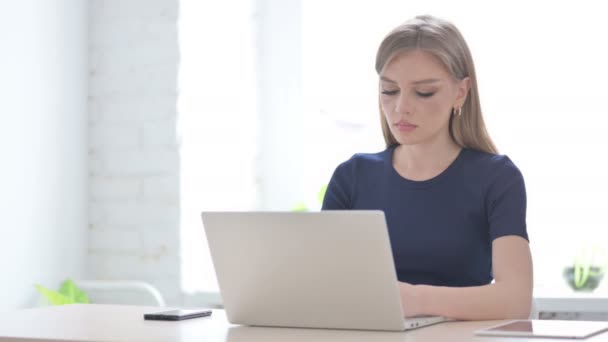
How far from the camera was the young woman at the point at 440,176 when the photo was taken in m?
2.06

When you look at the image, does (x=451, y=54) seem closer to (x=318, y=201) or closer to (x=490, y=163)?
(x=490, y=163)

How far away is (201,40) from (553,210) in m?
1.20

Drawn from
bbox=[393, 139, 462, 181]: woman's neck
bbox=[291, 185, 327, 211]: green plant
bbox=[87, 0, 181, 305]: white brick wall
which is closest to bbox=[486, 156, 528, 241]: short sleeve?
bbox=[393, 139, 462, 181]: woman's neck

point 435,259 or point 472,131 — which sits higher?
point 472,131

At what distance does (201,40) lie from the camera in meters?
3.16

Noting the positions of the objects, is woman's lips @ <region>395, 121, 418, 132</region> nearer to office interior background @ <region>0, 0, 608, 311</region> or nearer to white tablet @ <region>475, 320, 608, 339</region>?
white tablet @ <region>475, 320, 608, 339</region>

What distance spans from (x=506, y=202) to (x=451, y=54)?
1.09 ft

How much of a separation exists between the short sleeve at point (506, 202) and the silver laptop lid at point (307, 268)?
53cm

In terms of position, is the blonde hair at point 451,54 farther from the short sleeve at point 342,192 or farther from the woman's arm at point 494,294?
the woman's arm at point 494,294

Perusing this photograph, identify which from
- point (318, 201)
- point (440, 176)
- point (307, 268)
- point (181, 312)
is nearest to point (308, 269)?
point (307, 268)

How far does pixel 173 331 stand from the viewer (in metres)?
1.62

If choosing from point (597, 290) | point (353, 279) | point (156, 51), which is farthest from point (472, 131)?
point (156, 51)

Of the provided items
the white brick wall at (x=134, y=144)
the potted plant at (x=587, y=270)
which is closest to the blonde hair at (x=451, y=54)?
the potted plant at (x=587, y=270)

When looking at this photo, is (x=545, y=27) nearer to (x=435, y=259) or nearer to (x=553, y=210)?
(x=553, y=210)
